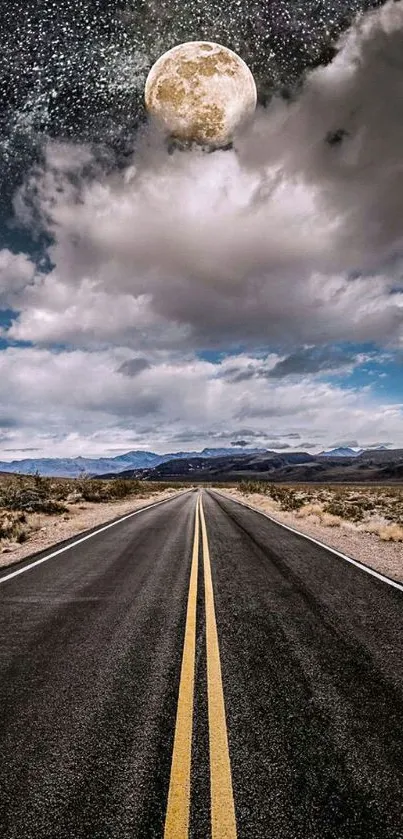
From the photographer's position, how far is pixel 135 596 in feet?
23.6

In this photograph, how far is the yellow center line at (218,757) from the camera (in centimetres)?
247

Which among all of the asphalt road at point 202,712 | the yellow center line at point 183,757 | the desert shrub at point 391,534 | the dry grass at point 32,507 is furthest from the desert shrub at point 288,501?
the yellow center line at point 183,757

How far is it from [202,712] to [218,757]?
1.97ft

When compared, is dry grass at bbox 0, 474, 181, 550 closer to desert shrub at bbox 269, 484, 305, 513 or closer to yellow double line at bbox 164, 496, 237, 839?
yellow double line at bbox 164, 496, 237, 839

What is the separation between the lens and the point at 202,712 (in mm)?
3633

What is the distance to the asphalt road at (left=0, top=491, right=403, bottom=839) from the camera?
2592 mm

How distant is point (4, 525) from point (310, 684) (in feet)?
51.0

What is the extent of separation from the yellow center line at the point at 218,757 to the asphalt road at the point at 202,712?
0.01m

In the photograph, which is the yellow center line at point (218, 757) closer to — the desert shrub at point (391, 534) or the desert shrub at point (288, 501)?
the desert shrub at point (391, 534)

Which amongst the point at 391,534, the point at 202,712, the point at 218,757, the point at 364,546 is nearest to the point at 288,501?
the point at 391,534

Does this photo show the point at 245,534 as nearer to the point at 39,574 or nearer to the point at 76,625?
the point at 39,574

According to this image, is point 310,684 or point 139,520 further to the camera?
point 139,520

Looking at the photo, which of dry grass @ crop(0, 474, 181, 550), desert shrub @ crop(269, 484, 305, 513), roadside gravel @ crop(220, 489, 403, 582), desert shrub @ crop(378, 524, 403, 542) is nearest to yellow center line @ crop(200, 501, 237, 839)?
roadside gravel @ crop(220, 489, 403, 582)

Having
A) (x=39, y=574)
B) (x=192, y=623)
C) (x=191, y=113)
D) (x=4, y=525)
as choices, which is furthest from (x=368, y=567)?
(x=191, y=113)
